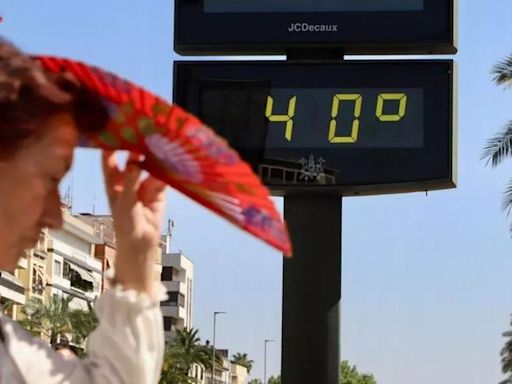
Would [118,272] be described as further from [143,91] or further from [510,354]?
[510,354]

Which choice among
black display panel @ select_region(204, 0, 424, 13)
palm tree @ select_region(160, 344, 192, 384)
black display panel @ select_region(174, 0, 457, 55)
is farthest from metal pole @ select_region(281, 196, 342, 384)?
palm tree @ select_region(160, 344, 192, 384)

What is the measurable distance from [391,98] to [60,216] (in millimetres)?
9693

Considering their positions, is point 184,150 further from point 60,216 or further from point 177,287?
point 177,287

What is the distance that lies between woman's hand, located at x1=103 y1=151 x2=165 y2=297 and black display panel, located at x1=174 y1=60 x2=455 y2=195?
9.36 meters

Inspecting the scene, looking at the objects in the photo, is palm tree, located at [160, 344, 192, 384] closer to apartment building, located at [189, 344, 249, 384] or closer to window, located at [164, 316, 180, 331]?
window, located at [164, 316, 180, 331]

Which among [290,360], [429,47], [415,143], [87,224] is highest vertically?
[87,224]

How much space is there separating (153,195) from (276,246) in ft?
0.71

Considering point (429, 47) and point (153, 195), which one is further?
point (429, 47)

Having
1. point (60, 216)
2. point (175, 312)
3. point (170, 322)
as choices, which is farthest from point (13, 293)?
point (60, 216)

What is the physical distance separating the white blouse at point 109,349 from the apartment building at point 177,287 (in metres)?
98.8

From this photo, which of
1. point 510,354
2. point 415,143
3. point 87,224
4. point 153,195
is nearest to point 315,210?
point 415,143

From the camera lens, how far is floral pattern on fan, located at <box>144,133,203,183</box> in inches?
77.8

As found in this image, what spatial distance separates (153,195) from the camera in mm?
2051

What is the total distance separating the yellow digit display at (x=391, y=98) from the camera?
11.5m
